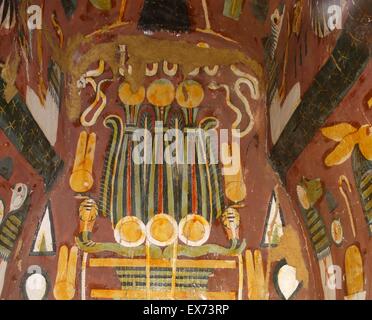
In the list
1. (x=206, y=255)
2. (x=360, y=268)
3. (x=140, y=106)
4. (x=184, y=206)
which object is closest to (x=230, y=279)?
(x=206, y=255)

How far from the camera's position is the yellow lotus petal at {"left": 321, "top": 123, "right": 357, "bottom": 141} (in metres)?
2.74

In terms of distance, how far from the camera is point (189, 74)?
384cm

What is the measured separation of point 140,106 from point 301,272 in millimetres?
1269

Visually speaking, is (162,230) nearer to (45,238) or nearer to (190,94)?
(45,238)

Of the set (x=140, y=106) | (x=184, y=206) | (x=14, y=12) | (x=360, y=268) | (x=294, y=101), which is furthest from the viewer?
(x=140, y=106)

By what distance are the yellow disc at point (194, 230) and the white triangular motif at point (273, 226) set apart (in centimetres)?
30

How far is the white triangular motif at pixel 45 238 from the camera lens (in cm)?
332

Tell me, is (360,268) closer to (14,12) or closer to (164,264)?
(164,264)

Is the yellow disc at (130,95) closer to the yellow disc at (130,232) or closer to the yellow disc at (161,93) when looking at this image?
the yellow disc at (161,93)

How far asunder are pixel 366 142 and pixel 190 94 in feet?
4.57

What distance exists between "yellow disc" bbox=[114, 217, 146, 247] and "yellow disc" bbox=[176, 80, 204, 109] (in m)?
0.74

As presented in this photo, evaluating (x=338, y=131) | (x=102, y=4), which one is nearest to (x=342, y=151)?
(x=338, y=131)

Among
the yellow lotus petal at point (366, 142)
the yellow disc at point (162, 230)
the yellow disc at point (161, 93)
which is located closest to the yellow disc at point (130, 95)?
the yellow disc at point (161, 93)

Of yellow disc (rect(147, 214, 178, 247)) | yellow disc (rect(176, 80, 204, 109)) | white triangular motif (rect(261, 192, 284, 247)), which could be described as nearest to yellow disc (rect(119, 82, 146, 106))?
yellow disc (rect(176, 80, 204, 109))
